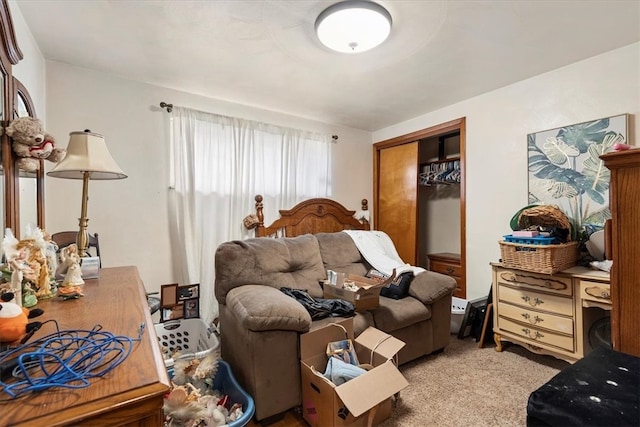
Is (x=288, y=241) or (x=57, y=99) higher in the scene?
(x=57, y=99)

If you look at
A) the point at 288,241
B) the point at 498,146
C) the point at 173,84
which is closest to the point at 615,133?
the point at 498,146

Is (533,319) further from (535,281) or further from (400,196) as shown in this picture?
(400,196)

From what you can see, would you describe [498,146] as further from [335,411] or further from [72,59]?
[72,59]

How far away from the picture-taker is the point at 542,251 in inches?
80.7

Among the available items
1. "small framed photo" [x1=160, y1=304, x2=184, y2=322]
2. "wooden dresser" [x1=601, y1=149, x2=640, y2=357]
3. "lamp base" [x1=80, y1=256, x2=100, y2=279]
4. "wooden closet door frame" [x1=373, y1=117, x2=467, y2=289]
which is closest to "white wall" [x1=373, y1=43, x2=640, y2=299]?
"wooden closet door frame" [x1=373, y1=117, x2=467, y2=289]

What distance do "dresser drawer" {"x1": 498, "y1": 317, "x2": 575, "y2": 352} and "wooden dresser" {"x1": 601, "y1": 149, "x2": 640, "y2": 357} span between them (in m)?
1.22

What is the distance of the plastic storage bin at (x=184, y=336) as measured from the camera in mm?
2012

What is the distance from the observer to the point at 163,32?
1.90m

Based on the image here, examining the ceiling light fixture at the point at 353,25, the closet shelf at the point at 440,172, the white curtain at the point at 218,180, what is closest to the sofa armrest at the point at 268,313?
the white curtain at the point at 218,180

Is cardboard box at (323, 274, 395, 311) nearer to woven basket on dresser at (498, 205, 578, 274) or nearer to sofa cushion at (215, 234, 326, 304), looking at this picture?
sofa cushion at (215, 234, 326, 304)

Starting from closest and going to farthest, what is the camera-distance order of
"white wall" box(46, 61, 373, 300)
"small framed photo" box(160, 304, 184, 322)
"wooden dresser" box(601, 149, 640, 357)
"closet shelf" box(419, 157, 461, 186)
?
1. "wooden dresser" box(601, 149, 640, 357)
2. "small framed photo" box(160, 304, 184, 322)
3. "white wall" box(46, 61, 373, 300)
4. "closet shelf" box(419, 157, 461, 186)

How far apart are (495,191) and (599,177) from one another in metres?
0.76

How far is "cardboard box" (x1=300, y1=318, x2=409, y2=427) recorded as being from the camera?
1.34 m

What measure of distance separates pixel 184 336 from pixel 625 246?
2.45 metres
